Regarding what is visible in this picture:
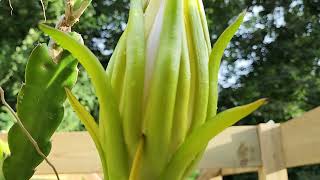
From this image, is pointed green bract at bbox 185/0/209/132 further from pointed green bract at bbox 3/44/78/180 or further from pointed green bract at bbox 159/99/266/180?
pointed green bract at bbox 3/44/78/180

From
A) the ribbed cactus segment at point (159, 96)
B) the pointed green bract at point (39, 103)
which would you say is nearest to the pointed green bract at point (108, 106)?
the ribbed cactus segment at point (159, 96)

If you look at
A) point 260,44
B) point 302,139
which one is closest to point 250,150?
point 302,139

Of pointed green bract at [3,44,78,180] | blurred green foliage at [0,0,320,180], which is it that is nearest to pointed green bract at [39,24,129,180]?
pointed green bract at [3,44,78,180]

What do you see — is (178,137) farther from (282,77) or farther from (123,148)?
(282,77)

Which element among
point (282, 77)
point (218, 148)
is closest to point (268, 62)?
point (282, 77)

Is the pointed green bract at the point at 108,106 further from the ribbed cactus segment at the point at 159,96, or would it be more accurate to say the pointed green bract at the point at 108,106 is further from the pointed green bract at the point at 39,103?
the pointed green bract at the point at 39,103

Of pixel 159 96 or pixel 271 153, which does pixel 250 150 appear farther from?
pixel 159 96
